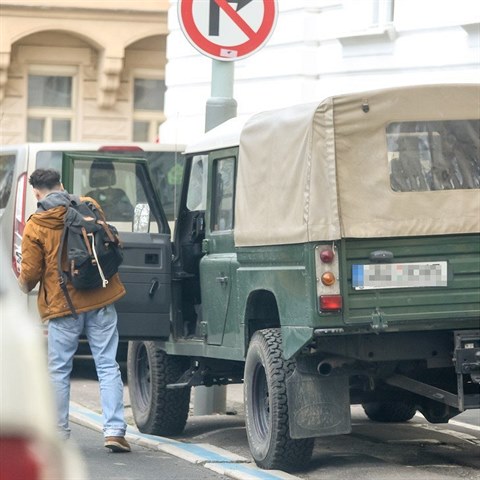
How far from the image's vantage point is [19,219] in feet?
43.2

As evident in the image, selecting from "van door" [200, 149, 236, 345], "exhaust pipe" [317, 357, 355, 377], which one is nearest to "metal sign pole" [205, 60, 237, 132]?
"van door" [200, 149, 236, 345]

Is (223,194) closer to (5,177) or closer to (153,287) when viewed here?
(153,287)

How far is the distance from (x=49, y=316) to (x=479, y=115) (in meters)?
2.72

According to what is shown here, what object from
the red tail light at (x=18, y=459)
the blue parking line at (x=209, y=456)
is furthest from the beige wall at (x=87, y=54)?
the red tail light at (x=18, y=459)

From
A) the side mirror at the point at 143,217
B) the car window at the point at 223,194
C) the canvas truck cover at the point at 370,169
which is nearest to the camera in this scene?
the canvas truck cover at the point at 370,169

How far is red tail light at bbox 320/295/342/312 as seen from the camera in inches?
302

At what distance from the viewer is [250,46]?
10.7 meters

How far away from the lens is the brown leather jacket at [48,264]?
29.4 feet

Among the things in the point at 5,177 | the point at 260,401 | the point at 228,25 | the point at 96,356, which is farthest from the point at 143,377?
the point at 5,177

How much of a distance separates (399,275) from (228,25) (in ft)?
11.2

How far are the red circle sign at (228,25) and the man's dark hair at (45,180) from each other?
188 centimetres

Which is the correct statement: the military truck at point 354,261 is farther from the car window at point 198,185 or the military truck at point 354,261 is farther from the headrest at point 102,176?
the headrest at point 102,176

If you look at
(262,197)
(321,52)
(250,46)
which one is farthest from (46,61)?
(262,197)

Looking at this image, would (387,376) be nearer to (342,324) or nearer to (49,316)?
(342,324)
